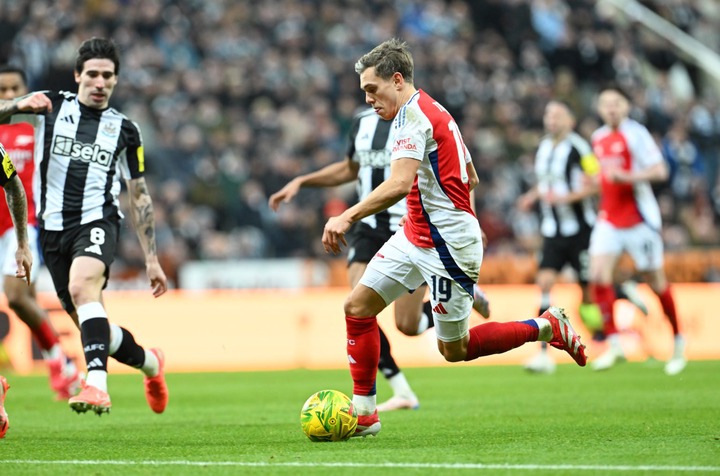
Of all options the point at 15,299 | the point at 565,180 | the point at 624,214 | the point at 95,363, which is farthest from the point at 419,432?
the point at 565,180

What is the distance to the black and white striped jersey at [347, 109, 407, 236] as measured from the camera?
8.90m

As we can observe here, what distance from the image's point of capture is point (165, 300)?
16125mm

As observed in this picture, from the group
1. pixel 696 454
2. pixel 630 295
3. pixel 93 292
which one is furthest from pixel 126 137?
pixel 630 295

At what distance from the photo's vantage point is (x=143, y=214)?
842cm

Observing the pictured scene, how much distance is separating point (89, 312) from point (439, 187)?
8.08 ft

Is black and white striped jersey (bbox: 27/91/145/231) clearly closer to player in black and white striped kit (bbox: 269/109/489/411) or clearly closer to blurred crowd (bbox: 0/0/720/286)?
player in black and white striped kit (bbox: 269/109/489/411)

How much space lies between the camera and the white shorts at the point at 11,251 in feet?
33.9

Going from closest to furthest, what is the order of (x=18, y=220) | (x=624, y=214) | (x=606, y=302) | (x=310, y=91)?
(x=18, y=220) → (x=624, y=214) → (x=606, y=302) → (x=310, y=91)

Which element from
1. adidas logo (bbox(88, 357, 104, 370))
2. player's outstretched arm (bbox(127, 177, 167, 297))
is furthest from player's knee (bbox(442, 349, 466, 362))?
player's outstretched arm (bbox(127, 177, 167, 297))

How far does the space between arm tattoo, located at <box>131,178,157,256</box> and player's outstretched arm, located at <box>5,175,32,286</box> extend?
1.51 metres

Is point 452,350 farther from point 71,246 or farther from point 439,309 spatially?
point 71,246

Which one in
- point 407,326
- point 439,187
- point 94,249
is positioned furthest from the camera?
point 407,326

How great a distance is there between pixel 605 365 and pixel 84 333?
7.16 meters

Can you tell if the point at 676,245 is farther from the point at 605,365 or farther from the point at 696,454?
the point at 696,454
